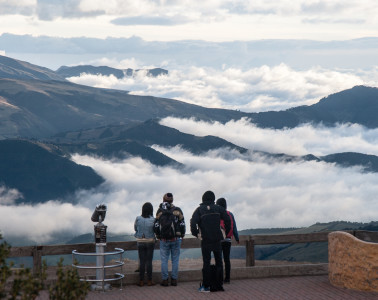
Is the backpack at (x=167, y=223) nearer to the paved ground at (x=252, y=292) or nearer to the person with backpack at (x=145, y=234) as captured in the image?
the person with backpack at (x=145, y=234)

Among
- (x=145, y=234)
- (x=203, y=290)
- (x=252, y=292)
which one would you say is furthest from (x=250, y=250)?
(x=145, y=234)

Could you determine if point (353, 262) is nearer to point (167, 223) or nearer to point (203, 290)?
point (203, 290)

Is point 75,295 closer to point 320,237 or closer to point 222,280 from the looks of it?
point 222,280

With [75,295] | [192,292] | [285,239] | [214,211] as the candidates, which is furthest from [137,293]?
[75,295]

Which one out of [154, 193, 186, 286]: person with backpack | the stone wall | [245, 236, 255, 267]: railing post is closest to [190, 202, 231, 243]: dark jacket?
[154, 193, 186, 286]: person with backpack

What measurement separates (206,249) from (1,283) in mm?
7171

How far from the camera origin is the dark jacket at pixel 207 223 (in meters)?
15.2

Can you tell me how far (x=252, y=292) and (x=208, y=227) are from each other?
168 centimetres

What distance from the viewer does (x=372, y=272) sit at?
50.6 ft

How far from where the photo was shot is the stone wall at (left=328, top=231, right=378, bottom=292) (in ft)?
50.5

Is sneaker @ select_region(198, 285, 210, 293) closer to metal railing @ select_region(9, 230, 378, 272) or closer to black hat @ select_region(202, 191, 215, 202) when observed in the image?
metal railing @ select_region(9, 230, 378, 272)

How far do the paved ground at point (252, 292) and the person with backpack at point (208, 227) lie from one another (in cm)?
57

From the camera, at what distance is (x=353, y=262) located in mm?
15641

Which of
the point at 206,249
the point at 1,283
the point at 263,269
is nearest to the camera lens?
the point at 1,283
